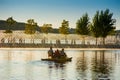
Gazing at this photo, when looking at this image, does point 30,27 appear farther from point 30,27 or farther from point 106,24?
point 106,24

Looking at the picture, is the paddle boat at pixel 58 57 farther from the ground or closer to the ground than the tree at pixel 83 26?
closer to the ground

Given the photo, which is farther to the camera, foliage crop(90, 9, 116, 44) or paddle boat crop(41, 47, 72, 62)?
foliage crop(90, 9, 116, 44)

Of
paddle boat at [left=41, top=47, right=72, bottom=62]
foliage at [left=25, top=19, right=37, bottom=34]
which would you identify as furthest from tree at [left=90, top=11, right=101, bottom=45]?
paddle boat at [left=41, top=47, right=72, bottom=62]

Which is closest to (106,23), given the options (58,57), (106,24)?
(106,24)

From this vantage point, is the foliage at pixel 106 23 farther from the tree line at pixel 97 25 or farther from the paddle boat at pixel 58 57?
the paddle boat at pixel 58 57

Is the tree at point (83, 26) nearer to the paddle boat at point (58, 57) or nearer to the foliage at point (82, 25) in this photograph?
the foliage at point (82, 25)

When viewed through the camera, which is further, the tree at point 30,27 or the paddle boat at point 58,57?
the tree at point 30,27

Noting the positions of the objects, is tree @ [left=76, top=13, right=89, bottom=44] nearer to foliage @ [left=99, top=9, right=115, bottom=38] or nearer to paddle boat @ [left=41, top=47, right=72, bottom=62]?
foliage @ [left=99, top=9, right=115, bottom=38]

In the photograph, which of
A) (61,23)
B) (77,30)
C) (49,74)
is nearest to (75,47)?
(77,30)

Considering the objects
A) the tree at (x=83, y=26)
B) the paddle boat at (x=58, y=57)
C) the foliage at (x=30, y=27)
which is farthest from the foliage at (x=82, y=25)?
the paddle boat at (x=58, y=57)

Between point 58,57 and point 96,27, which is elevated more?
point 96,27

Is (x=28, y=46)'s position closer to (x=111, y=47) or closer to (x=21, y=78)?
(x=111, y=47)

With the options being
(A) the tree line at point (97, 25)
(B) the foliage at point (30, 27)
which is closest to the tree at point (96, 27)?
(A) the tree line at point (97, 25)

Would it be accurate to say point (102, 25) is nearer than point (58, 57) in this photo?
No
